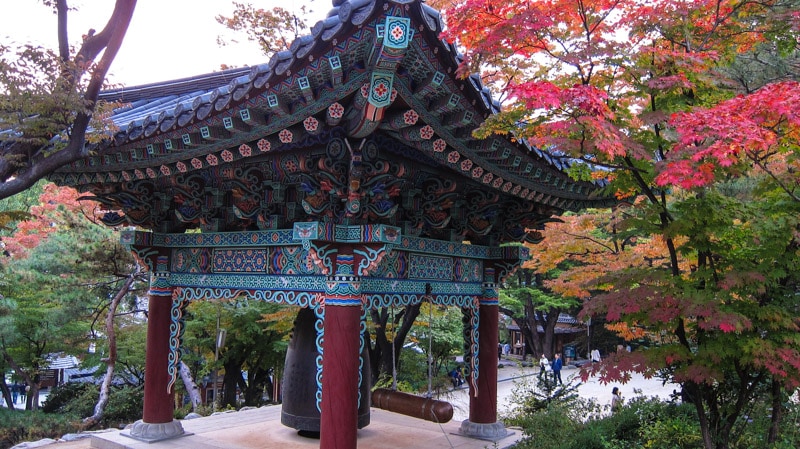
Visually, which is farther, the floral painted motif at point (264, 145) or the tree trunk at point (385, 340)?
the tree trunk at point (385, 340)

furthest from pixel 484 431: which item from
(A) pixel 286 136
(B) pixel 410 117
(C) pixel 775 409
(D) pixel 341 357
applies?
(A) pixel 286 136

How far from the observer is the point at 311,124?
4988mm

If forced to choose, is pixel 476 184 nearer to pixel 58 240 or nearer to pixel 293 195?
pixel 293 195

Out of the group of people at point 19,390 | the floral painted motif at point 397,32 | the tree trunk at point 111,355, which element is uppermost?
the floral painted motif at point 397,32

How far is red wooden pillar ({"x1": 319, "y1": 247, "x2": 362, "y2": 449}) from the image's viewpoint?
5938mm

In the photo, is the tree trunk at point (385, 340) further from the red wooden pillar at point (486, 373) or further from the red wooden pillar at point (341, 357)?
the red wooden pillar at point (341, 357)

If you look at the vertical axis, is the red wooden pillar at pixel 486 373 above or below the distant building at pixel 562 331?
above

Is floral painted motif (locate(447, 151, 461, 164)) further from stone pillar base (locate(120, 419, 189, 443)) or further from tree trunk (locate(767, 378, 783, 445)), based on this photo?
stone pillar base (locate(120, 419, 189, 443))

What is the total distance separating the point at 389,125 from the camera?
16.9 feet

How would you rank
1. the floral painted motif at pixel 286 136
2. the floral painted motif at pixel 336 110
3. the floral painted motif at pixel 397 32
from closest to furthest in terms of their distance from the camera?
the floral painted motif at pixel 397 32, the floral painted motif at pixel 336 110, the floral painted motif at pixel 286 136

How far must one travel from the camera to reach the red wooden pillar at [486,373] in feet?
27.3

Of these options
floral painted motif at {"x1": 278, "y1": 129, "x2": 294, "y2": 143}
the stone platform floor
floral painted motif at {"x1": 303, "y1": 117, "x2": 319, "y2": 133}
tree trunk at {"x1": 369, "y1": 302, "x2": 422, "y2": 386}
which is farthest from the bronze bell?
tree trunk at {"x1": 369, "y1": 302, "x2": 422, "y2": 386}

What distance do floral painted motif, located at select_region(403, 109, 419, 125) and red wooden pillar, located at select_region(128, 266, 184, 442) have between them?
488 centimetres

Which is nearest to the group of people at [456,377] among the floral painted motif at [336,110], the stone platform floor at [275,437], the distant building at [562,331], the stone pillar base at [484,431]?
the distant building at [562,331]
